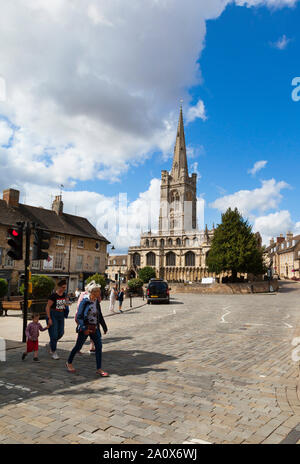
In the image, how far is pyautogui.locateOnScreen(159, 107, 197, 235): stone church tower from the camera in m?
102

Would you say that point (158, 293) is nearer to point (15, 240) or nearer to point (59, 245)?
point (59, 245)

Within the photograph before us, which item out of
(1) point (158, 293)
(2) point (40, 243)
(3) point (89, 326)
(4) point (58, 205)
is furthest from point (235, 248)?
(3) point (89, 326)

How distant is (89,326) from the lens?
19.7ft

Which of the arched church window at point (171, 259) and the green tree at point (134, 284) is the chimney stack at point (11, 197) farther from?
the arched church window at point (171, 259)

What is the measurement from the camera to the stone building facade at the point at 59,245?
1153 inches

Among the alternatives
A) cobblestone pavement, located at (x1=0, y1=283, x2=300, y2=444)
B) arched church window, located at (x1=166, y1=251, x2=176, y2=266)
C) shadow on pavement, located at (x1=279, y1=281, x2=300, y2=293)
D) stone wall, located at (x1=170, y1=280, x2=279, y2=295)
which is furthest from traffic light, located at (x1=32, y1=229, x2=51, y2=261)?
arched church window, located at (x1=166, y1=251, x2=176, y2=266)

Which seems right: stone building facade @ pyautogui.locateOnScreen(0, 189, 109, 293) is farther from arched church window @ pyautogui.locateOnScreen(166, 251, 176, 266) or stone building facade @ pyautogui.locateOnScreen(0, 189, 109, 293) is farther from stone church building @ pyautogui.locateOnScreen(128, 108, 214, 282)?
arched church window @ pyautogui.locateOnScreen(166, 251, 176, 266)

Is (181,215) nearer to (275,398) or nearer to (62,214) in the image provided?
(62,214)

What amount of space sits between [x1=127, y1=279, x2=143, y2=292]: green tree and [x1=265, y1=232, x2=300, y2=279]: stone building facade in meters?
33.4

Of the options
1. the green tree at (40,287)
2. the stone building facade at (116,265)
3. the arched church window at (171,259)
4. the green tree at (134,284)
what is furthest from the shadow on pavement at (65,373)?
the stone building facade at (116,265)

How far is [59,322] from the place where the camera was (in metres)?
7.22

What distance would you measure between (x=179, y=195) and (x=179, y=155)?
14.4 m

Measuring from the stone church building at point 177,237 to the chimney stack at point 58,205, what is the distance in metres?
51.7

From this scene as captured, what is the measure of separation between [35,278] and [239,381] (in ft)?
38.4
